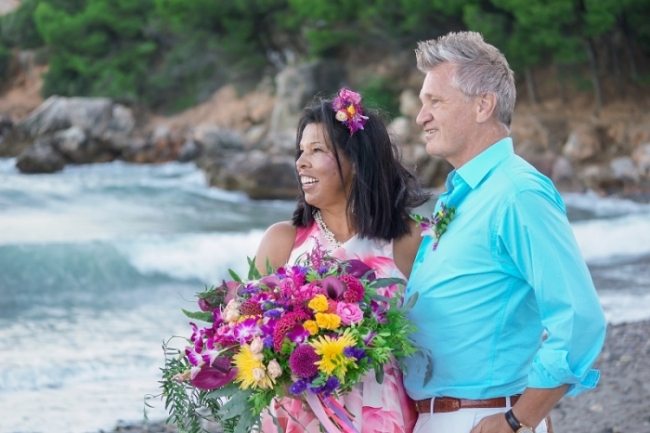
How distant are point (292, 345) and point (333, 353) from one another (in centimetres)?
11

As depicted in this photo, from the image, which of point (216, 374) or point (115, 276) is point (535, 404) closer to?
point (216, 374)

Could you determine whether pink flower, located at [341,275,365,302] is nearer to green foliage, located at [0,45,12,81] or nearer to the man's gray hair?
the man's gray hair

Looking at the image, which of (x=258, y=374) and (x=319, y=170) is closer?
(x=258, y=374)

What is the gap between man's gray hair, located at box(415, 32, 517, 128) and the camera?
2490 millimetres

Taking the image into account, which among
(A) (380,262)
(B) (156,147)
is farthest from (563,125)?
(A) (380,262)

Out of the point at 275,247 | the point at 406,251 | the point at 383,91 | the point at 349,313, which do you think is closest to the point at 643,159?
the point at 383,91

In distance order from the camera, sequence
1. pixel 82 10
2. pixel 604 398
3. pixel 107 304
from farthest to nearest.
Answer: pixel 82 10
pixel 107 304
pixel 604 398

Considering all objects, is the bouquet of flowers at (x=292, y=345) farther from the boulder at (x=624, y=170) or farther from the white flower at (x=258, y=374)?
the boulder at (x=624, y=170)

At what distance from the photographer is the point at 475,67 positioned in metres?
2.49

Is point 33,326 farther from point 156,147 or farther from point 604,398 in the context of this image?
point 156,147

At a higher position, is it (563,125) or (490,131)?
(490,131)

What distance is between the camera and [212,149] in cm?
2955

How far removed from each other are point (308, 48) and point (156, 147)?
822 centimetres

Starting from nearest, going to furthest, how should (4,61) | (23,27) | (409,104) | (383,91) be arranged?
(409,104), (383,91), (4,61), (23,27)
